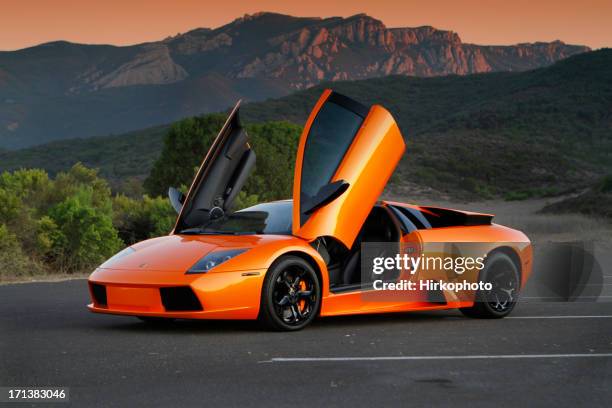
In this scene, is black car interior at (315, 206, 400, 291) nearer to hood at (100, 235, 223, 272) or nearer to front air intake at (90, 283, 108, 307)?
hood at (100, 235, 223, 272)

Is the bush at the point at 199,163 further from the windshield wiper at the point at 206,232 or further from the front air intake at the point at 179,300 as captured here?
the front air intake at the point at 179,300

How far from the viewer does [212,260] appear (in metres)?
9.42

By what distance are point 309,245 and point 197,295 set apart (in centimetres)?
130

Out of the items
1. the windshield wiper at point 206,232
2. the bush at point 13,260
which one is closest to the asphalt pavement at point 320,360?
the windshield wiper at point 206,232

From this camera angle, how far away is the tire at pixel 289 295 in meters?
9.38

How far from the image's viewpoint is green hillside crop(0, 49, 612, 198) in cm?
7650

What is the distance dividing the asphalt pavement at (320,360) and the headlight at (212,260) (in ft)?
1.92

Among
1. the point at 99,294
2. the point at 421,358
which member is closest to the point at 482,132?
the point at 99,294

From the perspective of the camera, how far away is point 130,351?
8.34 metres

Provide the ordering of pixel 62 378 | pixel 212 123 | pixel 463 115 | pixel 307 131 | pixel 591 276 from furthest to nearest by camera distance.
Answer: pixel 463 115 < pixel 212 123 < pixel 591 276 < pixel 307 131 < pixel 62 378

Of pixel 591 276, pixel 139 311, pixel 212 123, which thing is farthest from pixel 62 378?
pixel 212 123

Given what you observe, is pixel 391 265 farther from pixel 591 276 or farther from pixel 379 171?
pixel 591 276

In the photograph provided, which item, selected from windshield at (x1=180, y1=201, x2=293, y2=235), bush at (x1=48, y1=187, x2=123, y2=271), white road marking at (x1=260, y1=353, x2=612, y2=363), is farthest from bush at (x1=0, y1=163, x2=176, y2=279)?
white road marking at (x1=260, y1=353, x2=612, y2=363)

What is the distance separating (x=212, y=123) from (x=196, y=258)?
32595 millimetres
